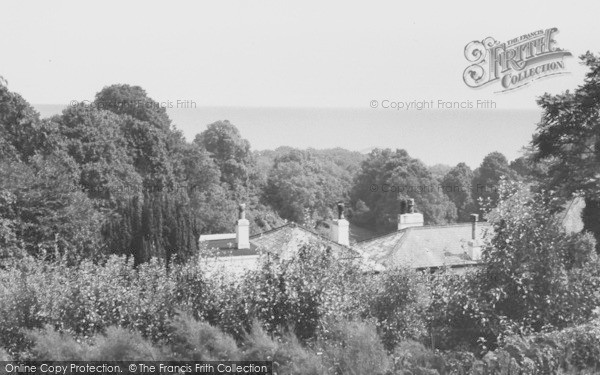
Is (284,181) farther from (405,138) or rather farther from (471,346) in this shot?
(471,346)

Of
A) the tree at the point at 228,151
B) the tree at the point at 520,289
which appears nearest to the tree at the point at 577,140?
the tree at the point at 520,289

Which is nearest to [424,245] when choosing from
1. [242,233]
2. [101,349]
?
[242,233]

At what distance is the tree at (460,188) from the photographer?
192 feet

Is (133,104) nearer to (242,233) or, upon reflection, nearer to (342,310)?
(242,233)

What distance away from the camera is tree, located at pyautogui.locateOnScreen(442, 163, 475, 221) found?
5847 centimetres

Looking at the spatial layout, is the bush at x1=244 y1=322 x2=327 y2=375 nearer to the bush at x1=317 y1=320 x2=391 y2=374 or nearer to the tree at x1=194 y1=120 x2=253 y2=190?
the bush at x1=317 y1=320 x2=391 y2=374

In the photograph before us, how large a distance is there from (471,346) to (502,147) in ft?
162

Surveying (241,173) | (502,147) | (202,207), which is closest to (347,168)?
(502,147)

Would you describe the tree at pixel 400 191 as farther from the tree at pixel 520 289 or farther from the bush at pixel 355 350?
the bush at pixel 355 350

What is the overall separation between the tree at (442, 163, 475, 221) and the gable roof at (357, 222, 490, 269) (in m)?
32.7

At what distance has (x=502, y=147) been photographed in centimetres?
5881

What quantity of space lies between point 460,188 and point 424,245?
118 ft

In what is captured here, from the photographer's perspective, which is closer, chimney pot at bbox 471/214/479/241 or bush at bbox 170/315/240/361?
bush at bbox 170/315/240/361

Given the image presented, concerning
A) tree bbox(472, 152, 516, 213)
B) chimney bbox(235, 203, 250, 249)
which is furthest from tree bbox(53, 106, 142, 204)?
tree bbox(472, 152, 516, 213)
